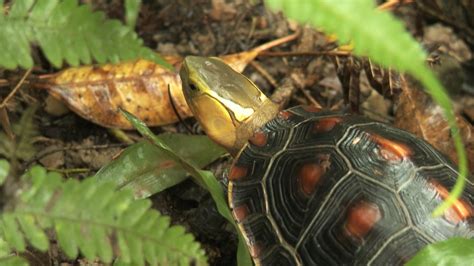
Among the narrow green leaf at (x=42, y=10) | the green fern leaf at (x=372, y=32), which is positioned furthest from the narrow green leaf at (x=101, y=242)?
the green fern leaf at (x=372, y=32)

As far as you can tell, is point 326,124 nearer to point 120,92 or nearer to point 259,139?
point 259,139

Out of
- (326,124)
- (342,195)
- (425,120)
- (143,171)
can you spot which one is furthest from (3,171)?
(425,120)

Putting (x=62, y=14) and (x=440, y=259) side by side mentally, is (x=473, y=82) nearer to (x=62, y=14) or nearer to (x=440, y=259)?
(x=440, y=259)

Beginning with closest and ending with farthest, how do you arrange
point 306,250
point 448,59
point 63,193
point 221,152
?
point 63,193 → point 306,250 → point 221,152 → point 448,59

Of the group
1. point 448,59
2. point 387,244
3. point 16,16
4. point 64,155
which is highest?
point 16,16

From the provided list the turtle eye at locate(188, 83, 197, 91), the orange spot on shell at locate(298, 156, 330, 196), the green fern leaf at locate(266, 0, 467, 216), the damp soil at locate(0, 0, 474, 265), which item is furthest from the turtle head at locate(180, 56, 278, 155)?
the green fern leaf at locate(266, 0, 467, 216)

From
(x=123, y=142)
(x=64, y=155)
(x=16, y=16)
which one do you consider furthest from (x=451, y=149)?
(x=16, y=16)
